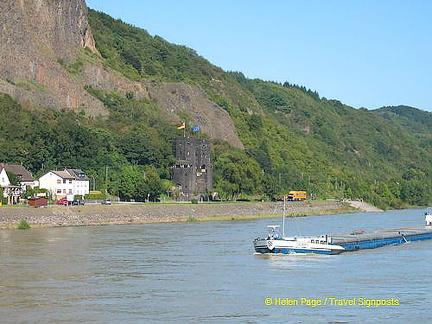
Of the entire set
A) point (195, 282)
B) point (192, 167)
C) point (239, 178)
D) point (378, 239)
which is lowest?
point (195, 282)

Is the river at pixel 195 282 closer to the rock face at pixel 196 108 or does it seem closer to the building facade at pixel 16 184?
the building facade at pixel 16 184

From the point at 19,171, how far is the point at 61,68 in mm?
47097

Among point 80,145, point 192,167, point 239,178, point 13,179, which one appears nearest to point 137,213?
point 13,179

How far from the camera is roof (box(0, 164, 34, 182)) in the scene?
106 metres

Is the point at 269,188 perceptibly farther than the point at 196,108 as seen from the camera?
No

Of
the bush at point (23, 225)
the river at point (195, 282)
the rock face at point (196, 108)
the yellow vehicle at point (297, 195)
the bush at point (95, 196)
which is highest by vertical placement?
the rock face at point (196, 108)

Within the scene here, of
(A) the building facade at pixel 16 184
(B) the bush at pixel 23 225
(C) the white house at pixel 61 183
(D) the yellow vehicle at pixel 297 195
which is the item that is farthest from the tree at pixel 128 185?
(D) the yellow vehicle at pixel 297 195

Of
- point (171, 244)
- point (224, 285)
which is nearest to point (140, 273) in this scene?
point (224, 285)

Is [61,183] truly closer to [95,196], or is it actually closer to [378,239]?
[95,196]

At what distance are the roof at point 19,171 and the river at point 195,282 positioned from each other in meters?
37.9

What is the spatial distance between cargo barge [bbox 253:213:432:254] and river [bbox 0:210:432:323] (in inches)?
44.0

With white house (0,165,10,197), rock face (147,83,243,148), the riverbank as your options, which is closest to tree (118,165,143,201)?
the riverbank

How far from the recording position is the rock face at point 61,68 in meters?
141

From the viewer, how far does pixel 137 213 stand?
96.5 m
